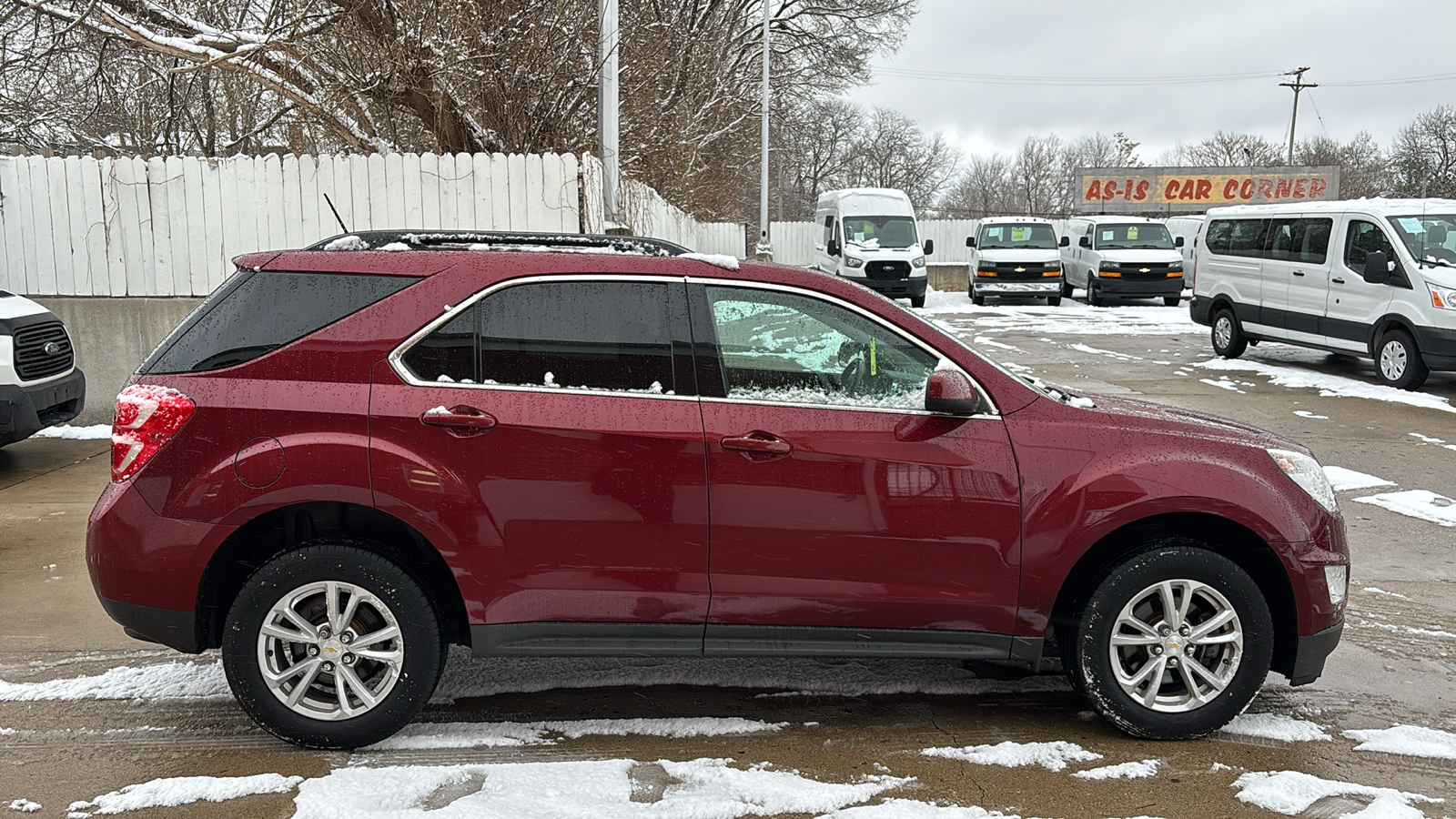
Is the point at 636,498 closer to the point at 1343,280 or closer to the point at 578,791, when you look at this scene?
the point at 578,791

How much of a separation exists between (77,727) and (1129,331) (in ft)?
60.1

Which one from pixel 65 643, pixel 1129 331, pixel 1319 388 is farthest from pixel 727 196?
pixel 65 643

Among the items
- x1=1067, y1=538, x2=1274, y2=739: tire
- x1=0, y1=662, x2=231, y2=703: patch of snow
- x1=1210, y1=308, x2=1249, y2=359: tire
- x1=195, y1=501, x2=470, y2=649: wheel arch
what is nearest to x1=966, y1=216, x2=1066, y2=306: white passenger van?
x1=1210, y1=308, x2=1249, y2=359: tire

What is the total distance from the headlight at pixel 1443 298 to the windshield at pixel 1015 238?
1417 centimetres

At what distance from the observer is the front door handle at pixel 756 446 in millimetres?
3471

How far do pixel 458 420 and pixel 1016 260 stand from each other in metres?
23.1

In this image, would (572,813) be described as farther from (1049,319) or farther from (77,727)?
(1049,319)

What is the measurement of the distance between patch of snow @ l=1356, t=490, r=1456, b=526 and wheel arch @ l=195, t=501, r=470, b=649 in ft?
20.9

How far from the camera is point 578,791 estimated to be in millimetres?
3270

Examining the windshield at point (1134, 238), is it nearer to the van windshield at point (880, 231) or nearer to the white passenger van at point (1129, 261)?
the white passenger van at point (1129, 261)

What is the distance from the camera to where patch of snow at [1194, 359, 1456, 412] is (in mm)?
11211

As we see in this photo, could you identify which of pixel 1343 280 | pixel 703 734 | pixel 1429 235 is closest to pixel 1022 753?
pixel 703 734

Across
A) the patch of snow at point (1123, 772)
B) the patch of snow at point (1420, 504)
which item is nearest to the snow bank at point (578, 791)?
the patch of snow at point (1123, 772)

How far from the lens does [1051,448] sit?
11.7 feet
